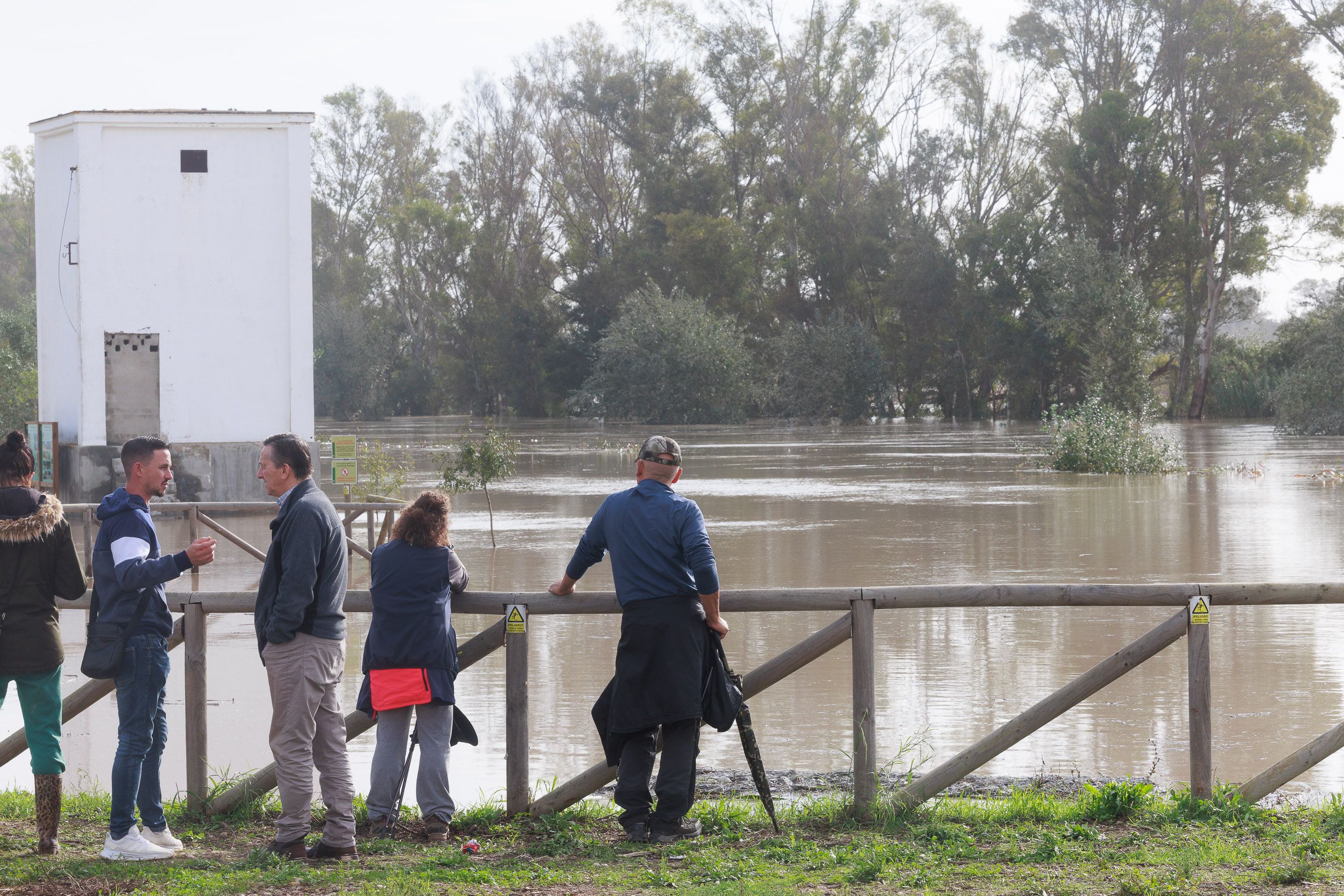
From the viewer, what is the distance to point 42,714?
5.46m

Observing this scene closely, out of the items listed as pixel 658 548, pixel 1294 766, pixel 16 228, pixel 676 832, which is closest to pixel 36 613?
pixel 658 548

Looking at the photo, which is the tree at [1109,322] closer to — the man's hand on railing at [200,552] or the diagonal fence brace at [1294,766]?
the diagonal fence brace at [1294,766]

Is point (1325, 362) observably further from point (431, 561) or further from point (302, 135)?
point (431, 561)

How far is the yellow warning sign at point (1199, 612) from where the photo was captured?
565cm

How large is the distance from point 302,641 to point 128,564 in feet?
2.26

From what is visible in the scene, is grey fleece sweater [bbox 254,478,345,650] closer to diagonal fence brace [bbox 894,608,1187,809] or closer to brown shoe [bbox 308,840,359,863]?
brown shoe [bbox 308,840,359,863]

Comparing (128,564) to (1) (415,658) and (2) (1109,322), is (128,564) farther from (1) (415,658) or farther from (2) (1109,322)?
(2) (1109,322)

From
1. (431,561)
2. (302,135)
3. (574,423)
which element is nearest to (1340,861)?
(431,561)

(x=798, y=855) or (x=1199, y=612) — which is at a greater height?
(x=1199, y=612)

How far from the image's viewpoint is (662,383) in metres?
62.5

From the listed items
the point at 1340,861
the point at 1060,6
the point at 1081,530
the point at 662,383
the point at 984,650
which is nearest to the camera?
the point at 1340,861

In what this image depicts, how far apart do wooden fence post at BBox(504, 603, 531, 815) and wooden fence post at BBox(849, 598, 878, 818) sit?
134cm

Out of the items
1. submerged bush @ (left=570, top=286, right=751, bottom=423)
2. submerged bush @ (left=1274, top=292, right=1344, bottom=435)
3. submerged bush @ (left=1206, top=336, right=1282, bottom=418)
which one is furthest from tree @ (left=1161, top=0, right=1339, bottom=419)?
submerged bush @ (left=570, top=286, right=751, bottom=423)

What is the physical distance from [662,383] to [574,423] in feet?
25.9
